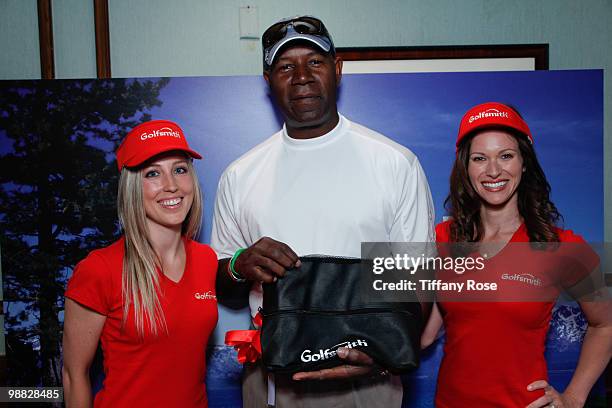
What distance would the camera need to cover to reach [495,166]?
5.44 ft

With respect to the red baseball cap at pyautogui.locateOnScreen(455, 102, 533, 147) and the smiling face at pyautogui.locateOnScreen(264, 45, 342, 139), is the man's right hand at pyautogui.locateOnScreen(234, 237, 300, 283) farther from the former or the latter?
the red baseball cap at pyautogui.locateOnScreen(455, 102, 533, 147)

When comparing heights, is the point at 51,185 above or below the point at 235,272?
above

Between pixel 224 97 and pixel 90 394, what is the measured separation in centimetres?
117

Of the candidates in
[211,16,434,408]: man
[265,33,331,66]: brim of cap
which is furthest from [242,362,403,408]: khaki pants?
[265,33,331,66]: brim of cap

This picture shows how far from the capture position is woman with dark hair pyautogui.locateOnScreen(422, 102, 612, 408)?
5.28 ft

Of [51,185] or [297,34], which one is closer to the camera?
[297,34]

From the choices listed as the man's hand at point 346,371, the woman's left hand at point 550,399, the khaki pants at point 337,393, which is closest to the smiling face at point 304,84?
the man's hand at point 346,371

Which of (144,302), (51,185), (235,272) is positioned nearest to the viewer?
(144,302)

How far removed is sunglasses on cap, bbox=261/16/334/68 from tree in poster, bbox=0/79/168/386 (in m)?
0.49

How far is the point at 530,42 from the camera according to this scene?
256 cm

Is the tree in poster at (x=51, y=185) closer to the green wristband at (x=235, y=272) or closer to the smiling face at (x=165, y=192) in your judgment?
the smiling face at (x=165, y=192)

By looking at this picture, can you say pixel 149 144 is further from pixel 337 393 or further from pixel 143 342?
pixel 337 393

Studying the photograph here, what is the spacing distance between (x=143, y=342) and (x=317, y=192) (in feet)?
2.52

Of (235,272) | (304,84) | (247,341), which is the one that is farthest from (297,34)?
(247,341)
